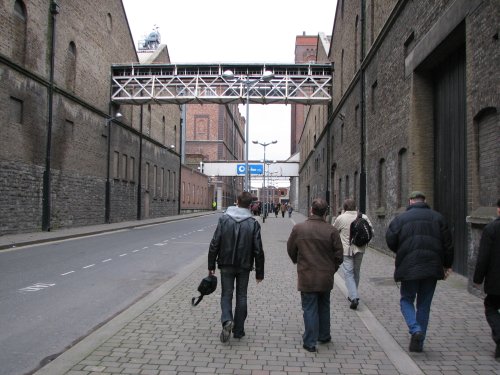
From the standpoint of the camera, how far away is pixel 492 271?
490 cm

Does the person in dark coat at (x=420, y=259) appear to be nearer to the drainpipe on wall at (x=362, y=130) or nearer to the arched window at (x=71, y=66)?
the drainpipe on wall at (x=362, y=130)

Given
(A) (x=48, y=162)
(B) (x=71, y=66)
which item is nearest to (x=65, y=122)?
(A) (x=48, y=162)

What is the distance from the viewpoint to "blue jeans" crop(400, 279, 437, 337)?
5.19 m

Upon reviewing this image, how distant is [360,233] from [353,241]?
16 cm

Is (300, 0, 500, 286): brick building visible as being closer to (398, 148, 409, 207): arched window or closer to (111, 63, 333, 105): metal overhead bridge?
(398, 148, 409, 207): arched window

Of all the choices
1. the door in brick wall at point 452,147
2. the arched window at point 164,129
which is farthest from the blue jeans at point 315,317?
the arched window at point 164,129

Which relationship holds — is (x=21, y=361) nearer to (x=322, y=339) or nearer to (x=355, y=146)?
(x=322, y=339)

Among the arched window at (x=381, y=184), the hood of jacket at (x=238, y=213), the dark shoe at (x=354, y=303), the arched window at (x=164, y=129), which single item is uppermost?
the arched window at (x=164, y=129)

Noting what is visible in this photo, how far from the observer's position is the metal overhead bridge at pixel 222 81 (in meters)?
30.9

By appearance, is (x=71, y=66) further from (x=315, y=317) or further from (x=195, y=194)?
(x=195, y=194)

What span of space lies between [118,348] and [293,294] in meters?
3.88

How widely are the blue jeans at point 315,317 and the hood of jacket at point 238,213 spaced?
1.04 metres

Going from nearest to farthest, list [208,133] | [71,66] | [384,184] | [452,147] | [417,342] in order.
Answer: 1. [417,342]
2. [452,147]
3. [384,184]
4. [71,66]
5. [208,133]

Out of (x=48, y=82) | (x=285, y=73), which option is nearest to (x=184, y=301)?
(x=48, y=82)
